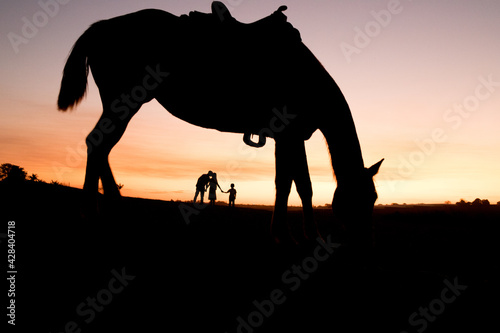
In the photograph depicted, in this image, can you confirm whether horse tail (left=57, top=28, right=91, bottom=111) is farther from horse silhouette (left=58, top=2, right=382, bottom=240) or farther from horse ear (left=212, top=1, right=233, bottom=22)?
horse ear (left=212, top=1, right=233, bottom=22)

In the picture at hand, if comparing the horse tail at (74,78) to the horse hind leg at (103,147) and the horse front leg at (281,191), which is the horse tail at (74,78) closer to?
the horse hind leg at (103,147)

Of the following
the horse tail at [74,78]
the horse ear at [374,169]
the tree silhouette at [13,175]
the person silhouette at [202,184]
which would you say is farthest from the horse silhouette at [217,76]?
the person silhouette at [202,184]

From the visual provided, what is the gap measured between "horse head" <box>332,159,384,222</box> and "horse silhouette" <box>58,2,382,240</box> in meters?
1.15

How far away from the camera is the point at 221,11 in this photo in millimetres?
5488

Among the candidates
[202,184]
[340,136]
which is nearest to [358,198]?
[340,136]

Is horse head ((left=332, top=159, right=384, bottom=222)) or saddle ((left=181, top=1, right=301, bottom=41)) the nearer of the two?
horse head ((left=332, top=159, right=384, bottom=222))

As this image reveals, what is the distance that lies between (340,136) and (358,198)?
94 cm

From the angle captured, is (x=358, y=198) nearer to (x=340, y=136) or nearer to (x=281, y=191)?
(x=340, y=136)

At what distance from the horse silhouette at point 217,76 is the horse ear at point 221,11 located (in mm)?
79

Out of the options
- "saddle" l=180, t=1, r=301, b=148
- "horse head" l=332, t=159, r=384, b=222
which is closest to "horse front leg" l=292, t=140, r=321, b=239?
"saddle" l=180, t=1, r=301, b=148

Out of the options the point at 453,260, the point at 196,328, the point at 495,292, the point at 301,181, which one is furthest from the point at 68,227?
the point at 453,260

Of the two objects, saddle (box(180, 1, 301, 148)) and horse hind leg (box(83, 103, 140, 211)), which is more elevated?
saddle (box(180, 1, 301, 148))

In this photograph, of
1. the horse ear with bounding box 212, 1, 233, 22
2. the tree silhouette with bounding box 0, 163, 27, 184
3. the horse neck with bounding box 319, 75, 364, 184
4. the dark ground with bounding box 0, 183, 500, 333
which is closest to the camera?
the dark ground with bounding box 0, 183, 500, 333

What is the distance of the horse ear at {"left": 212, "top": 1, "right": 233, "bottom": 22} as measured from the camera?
213 inches
